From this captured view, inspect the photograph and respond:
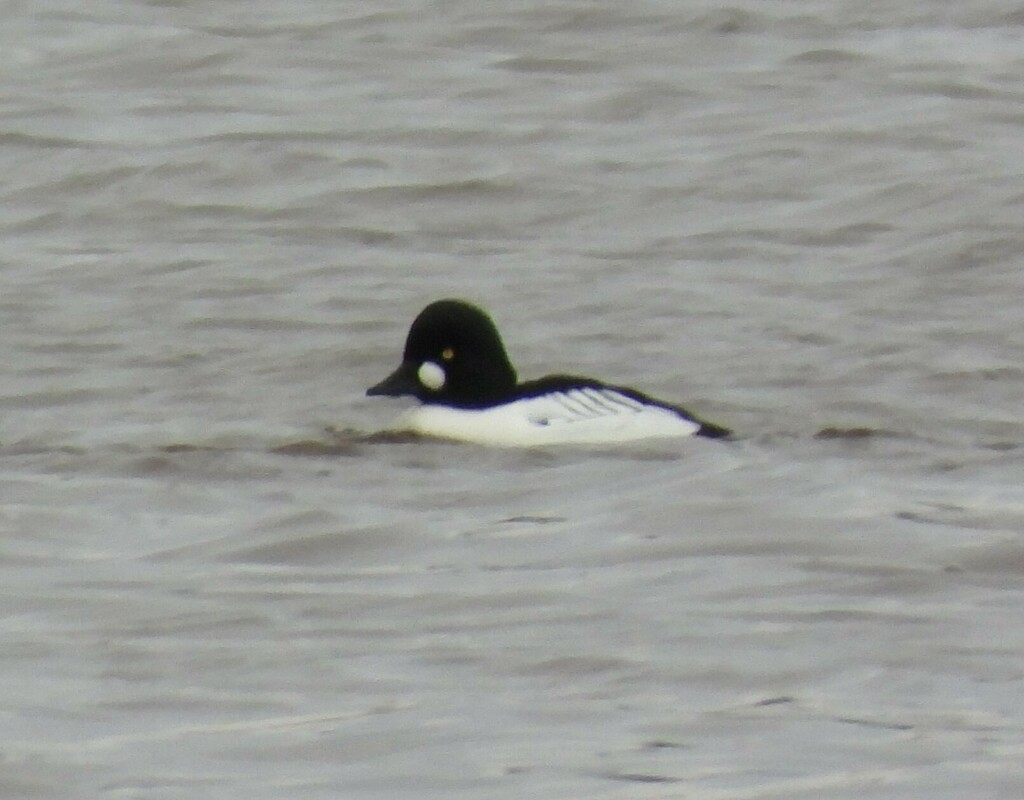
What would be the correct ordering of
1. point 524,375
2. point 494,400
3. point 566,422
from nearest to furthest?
1. point 566,422
2. point 494,400
3. point 524,375

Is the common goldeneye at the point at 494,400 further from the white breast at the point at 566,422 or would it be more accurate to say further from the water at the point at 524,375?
the water at the point at 524,375

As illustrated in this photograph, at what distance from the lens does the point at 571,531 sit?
9367 millimetres

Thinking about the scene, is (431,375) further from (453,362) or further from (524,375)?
(524,375)

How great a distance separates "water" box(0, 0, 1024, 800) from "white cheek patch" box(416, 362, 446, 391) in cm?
36

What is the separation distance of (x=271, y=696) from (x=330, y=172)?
10.2m

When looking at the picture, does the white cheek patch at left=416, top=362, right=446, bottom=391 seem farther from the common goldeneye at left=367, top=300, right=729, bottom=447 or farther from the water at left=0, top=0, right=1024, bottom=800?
the water at left=0, top=0, right=1024, bottom=800

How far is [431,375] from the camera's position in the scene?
1163 cm

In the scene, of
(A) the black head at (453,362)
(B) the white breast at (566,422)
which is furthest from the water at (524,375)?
(A) the black head at (453,362)

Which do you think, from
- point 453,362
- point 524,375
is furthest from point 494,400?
point 524,375

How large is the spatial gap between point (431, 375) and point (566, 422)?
A: 0.80 meters

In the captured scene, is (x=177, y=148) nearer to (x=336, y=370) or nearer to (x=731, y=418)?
(x=336, y=370)

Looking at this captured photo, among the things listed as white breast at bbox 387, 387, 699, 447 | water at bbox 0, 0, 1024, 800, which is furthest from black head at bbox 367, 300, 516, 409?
water at bbox 0, 0, 1024, 800

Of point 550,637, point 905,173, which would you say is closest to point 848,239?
point 905,173

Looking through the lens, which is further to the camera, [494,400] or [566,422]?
[494,400]
